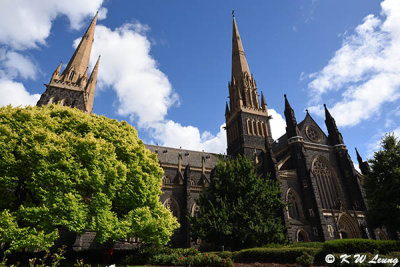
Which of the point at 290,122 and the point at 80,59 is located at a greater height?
the point at 80,59

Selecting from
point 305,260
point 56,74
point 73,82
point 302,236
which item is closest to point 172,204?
point 302,236

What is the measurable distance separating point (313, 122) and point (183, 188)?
20.1 metres

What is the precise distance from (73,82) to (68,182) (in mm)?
27870

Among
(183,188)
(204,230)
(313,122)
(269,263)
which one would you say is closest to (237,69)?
(313,122)

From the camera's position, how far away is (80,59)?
120 ft

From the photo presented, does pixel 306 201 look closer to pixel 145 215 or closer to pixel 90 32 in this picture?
pixel 145 215

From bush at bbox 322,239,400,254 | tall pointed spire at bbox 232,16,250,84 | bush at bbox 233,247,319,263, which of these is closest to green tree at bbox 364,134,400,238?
bush at bbox 322,239,400,254

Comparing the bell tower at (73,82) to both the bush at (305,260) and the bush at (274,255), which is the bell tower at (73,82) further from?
the bush at (305,260)

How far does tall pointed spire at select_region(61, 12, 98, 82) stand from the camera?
115 ft

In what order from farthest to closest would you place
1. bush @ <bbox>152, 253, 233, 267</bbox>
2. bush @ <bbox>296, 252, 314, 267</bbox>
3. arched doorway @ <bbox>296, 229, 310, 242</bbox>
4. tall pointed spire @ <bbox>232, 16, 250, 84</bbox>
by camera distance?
tall pointed spire @ <bbox>232, 16, 250, 84</bbox>
arched doorway @ <bbox>296, 229, 310, 242</bbox>
bush @ <bbox>152, 253, 233, 267</bbox>
bush @ <bbox>296, 252, 314, 267</bbox>

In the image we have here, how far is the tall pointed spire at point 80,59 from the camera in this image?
115 ft

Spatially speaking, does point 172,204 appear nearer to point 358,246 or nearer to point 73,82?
point 358,246

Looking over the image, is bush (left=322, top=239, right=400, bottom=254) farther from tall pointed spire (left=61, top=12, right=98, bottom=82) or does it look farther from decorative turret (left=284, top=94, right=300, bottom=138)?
tall pointed spire (left=61, top=12, right=98, bottom=82)

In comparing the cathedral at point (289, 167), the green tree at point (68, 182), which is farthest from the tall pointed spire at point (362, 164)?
the green tree at point (68, 182)
